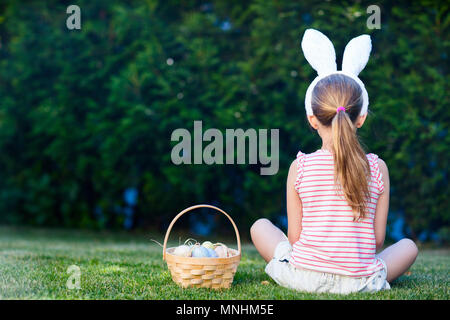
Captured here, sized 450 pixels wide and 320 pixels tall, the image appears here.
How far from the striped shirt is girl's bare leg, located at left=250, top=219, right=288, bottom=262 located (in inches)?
11.8

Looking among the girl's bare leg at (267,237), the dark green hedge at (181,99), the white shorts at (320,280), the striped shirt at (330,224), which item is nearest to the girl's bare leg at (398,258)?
the white shorts at (320,280)

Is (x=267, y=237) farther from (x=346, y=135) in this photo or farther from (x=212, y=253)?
(x=346, y=135)

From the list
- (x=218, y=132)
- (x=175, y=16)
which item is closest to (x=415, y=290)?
(x=218, y=132)

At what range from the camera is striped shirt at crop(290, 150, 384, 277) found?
2.47 meters

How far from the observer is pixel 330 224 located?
2.47 m

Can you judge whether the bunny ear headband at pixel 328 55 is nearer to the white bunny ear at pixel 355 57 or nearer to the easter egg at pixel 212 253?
the white bunny ear at pixel 355 57

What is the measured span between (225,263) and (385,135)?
3.45 meters

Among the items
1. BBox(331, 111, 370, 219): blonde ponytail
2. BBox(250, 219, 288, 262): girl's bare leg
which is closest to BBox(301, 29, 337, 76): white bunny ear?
BBox(331, 111, 370, 219): blonde ponytail

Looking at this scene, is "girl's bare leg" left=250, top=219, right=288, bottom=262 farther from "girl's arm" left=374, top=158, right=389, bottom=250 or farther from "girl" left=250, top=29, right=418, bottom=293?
"girl's arm" left=374, top=158, right=389, bottom=250

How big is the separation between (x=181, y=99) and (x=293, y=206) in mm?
3657

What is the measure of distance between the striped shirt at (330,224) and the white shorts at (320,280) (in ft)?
0.11

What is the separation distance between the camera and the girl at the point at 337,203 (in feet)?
7.98

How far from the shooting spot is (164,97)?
6.05 m

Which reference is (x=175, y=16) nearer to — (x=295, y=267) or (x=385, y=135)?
(x=385, y=135)
